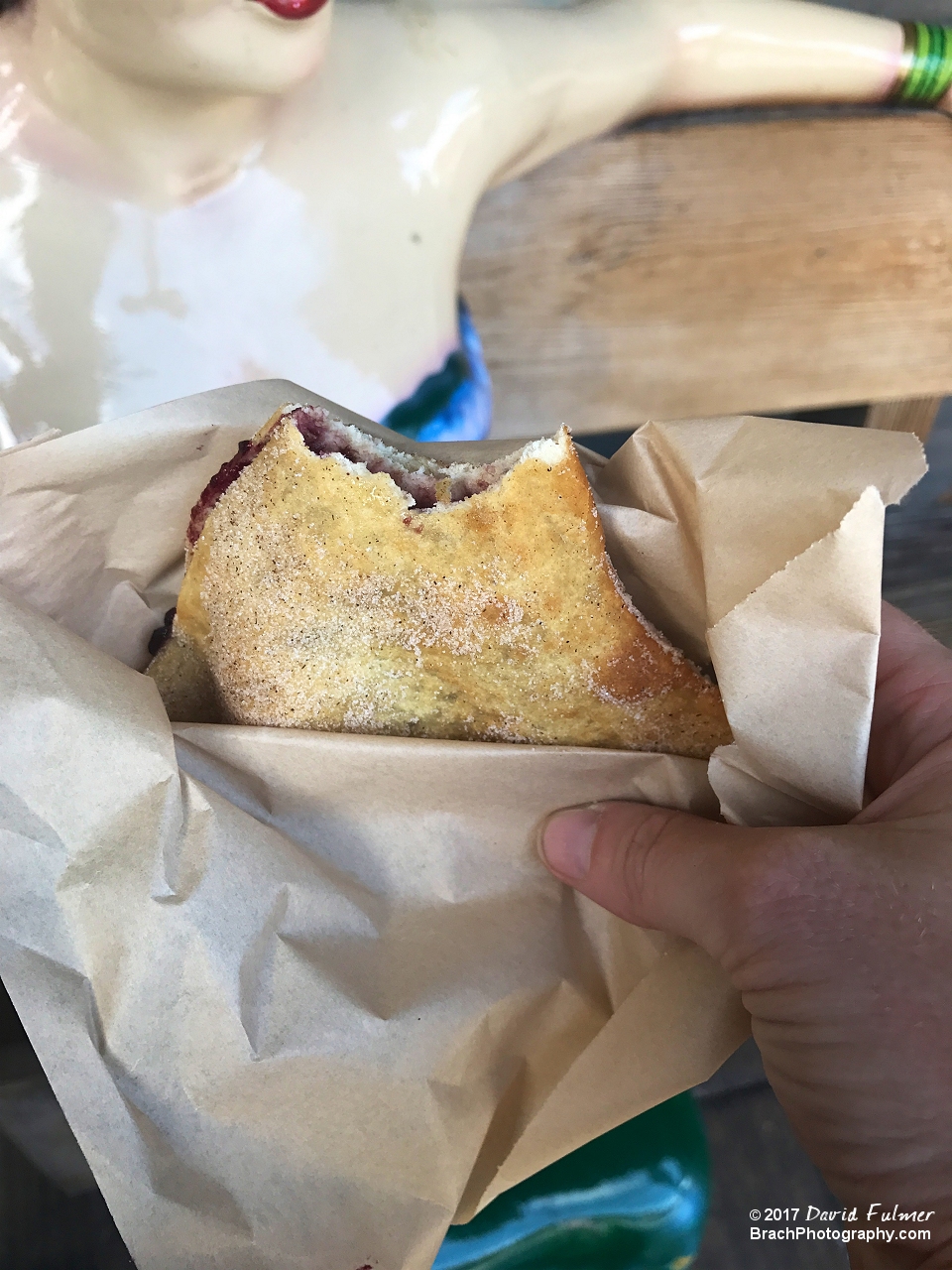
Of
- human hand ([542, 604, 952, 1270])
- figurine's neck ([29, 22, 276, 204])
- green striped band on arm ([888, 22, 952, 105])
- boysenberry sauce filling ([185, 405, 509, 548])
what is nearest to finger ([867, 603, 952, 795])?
human hand ([542, 604, 952, 1270])

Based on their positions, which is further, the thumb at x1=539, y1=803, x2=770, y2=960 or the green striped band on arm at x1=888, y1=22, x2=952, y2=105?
the green striped band on arm at x1=888, y1=22, x2=952, y2=105

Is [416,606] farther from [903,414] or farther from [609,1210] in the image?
[903,414]

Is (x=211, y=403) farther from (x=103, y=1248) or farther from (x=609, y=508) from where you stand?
(x=103, y=1248)

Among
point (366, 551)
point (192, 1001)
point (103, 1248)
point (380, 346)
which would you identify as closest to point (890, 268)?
point (380, 346)

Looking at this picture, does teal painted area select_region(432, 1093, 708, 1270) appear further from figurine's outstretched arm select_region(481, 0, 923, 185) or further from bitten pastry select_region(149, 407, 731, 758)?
figurine's outstretched arm select_region(481, 0, 923, 185)

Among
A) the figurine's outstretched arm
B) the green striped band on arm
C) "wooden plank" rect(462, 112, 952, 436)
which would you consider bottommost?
"wooden plank" rect(462, 112, 952, 436)

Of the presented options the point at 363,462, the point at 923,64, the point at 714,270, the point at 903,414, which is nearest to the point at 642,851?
the point at 363,462

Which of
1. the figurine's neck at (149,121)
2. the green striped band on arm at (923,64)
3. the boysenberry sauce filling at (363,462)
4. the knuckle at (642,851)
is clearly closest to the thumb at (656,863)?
the knuckle at (642,851)
